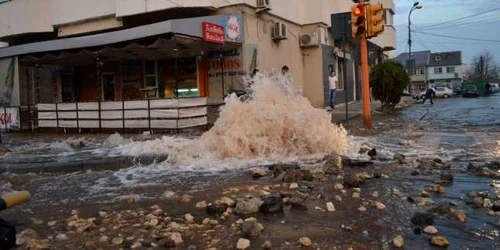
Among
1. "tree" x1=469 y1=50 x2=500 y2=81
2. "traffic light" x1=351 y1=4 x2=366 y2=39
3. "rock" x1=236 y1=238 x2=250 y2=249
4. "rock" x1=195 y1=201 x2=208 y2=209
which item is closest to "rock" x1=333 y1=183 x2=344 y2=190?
"rock" x1=195 y1=201 x2=208 y2=209

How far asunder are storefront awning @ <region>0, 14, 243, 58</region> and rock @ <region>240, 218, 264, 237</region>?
10898 mm

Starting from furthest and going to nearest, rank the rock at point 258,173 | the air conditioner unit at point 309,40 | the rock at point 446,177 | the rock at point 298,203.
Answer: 1. the air conditioner unit at point 309,40
2. the rock at point 258,173
3. the rock at point 446,177
4. the rock at point 298,203

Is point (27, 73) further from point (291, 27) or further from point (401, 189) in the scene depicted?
point (401, 189)

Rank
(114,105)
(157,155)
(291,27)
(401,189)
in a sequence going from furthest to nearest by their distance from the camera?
(291,27)
(114,105)
(157,155)
(401,189)

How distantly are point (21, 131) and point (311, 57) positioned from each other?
1417 centimetres

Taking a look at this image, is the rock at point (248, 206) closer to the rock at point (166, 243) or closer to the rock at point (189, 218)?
the rock at point (189, 218)

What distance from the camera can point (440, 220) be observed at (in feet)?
15.3

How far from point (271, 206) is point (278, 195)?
647mm

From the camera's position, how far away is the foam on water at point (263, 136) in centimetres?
885

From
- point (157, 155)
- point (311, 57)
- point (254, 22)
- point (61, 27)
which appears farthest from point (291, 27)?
point (157, 155)

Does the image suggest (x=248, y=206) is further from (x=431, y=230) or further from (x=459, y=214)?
(x=459, y=214)

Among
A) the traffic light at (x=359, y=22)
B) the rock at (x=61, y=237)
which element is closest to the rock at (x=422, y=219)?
the rock at (x=61, y=237)

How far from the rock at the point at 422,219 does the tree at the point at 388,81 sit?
17.7 metres

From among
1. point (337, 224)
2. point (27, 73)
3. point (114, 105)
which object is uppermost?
point (27, 73)
